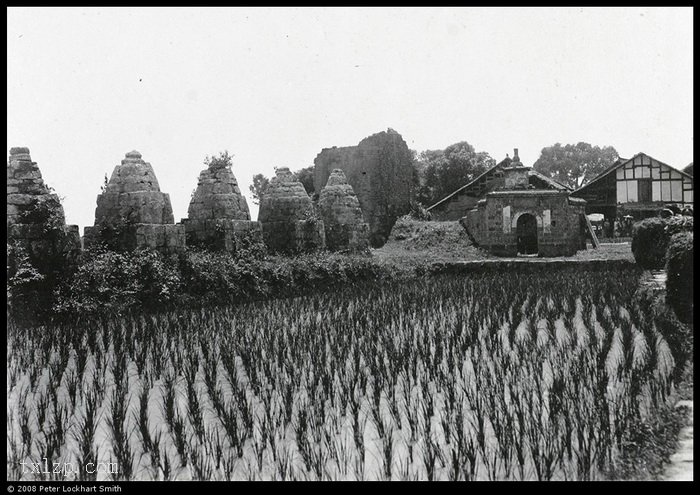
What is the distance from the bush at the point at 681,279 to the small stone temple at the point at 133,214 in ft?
26.5

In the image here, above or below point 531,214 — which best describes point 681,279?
below

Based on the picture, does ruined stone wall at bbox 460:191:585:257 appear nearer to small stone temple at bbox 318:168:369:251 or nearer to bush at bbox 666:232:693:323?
small stone temple at bbox 318:168:369:251

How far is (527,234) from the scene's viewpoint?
1072 inches

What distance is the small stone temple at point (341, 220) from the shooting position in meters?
19.8

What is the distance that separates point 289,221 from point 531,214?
1158 centimetres

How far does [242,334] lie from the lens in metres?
8.42

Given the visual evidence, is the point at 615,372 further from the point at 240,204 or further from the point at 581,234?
the point at 581,234

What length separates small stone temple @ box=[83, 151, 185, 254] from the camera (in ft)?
39.6

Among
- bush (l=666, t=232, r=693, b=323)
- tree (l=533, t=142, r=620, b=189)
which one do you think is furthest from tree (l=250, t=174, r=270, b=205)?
bush (l=666, t=232, r=693, b=323)

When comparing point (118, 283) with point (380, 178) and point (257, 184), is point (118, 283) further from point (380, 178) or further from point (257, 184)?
point (257, 184)

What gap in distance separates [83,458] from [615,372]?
447cm

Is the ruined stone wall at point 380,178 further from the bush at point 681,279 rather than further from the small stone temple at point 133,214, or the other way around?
the bush at point 681,279

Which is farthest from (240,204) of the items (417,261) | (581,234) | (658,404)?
(581,234)

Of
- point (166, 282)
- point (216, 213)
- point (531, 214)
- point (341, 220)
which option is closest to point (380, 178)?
point (531, 214)
